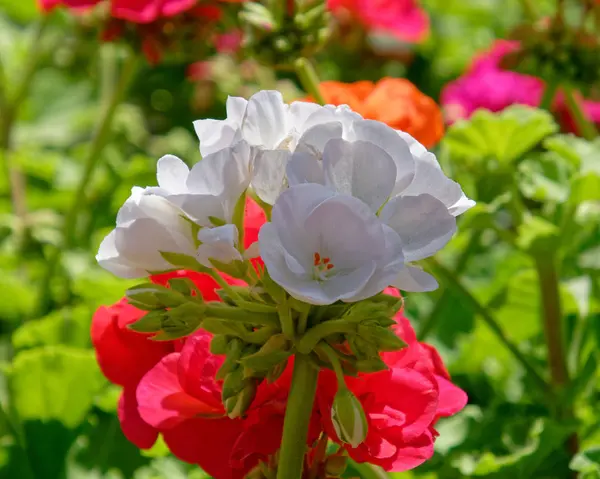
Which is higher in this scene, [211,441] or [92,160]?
[211,441]

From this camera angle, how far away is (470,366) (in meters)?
1.36

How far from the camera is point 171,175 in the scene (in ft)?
2.14

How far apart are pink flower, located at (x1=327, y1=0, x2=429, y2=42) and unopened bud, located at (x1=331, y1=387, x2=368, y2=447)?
5.63ft

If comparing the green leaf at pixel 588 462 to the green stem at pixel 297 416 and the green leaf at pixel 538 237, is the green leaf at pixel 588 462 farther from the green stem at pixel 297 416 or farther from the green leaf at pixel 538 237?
the green stem at pixel 297 416

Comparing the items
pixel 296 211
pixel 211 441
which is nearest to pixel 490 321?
pixel 211 441

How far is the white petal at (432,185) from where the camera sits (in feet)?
2.07

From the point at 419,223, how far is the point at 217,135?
5.8 inches

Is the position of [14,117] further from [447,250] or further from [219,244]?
[219,244]

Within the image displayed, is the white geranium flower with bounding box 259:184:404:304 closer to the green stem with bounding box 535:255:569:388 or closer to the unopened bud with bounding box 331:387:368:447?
the unopened bud with bounding box 331:387:368:447

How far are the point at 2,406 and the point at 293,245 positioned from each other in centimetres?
81

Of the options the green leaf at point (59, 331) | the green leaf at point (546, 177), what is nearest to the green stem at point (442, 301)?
the green leaf at point (546, 177)

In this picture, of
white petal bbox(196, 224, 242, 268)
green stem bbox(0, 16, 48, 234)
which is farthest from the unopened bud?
green stem bbox(0, 16, 48, 234)

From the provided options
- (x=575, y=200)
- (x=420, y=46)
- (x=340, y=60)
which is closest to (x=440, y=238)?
(x=575, y=200)

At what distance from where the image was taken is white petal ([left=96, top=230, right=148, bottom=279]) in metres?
0.67
